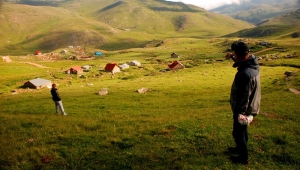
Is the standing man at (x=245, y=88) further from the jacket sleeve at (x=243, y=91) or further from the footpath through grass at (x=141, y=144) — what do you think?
the footpath through grass at (x=141, y=144)

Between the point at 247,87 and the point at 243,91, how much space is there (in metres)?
0.23

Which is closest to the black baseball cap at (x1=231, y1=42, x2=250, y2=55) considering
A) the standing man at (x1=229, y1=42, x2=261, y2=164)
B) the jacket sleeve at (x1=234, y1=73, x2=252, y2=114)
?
the standing man at (x1=229, y1=42, x2=261, y2=164)

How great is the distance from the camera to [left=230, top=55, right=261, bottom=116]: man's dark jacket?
9.42 metres

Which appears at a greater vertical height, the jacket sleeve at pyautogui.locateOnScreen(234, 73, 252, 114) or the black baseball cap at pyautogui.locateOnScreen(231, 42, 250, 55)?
the black baseball cap at pyautogui.locateOnScreen(231, 42, 250, 55)

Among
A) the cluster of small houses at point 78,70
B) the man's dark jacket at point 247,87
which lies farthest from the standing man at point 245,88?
the cluster of small houses at point 78,70

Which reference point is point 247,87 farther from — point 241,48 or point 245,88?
point 241,48

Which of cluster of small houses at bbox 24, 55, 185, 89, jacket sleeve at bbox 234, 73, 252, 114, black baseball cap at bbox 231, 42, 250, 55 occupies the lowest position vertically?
cluster of small houses at bbox 24, 55, 185, 89

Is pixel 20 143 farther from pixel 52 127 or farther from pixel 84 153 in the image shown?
pixel 84 153

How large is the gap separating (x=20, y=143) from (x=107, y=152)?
6500mm

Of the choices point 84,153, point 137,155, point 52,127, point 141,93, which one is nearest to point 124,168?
point 137,155

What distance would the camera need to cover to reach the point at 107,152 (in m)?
13.0

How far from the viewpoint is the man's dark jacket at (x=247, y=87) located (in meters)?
9.42

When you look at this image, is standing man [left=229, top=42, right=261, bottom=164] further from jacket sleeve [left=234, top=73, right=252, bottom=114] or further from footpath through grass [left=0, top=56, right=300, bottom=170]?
footpath through grass [left=0, top=56, right=300, bottom=170]

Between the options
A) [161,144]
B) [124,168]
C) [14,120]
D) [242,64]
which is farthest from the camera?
[14,120]
